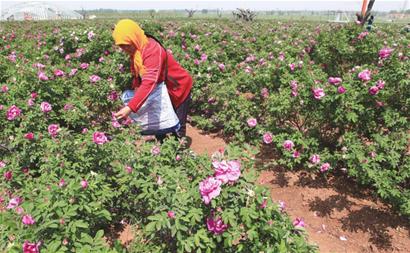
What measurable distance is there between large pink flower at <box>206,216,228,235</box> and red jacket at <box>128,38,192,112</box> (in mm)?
1564

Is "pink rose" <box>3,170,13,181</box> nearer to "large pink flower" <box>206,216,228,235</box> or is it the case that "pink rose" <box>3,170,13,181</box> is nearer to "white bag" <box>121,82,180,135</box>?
"white bag" <box>121,82,180,135</box>

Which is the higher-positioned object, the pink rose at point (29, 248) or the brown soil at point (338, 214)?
the pink rose at point (29, 248)

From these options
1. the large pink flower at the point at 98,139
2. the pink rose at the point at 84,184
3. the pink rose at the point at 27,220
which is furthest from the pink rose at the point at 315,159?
the pink rose at the point at 27,220

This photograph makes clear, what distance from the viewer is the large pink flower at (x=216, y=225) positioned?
1.61 m

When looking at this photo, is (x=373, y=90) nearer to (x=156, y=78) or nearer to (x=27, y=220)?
(x=156, y=78)

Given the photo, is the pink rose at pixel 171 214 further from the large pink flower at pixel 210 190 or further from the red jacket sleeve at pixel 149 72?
the red jacket sleeve at pixel 149 72

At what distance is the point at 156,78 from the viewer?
10.1 feet

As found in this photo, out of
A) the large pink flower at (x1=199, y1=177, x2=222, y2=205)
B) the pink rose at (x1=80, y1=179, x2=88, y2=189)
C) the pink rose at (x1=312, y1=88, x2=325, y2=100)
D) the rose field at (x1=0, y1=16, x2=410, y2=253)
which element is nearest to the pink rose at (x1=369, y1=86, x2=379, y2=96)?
the rose field at (x1=0, y1=16, x2=410, y2=253)

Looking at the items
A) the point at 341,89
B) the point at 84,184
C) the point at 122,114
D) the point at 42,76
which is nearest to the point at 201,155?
the point at 84,184

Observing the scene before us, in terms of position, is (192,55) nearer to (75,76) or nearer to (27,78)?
(75,76)

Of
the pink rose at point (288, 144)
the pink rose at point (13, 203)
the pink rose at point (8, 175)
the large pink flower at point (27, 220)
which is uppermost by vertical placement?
the large pink flower at point (27, 220)

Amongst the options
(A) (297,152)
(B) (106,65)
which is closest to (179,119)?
(A) (297,152)

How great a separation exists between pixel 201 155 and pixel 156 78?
1.20 meters

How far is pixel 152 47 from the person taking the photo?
315 cm
